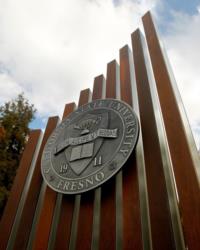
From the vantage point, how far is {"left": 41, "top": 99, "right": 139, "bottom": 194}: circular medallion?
8.04 ft

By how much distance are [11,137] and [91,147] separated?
766 cm

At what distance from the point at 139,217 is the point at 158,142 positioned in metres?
0.87

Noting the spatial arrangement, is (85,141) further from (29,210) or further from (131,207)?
(29,210)

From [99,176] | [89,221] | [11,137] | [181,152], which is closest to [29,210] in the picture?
[89,221]

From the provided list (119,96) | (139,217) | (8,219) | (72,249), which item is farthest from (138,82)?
(8,219)

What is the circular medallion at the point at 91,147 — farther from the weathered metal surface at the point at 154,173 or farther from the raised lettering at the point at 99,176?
the weathered metal surface at the point at 154,173

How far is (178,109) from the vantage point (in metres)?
2.50

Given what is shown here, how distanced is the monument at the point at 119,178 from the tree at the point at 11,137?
5243 millimetres

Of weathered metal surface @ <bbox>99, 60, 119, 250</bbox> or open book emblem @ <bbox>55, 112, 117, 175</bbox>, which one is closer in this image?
weathered metal surface @ <bbox>99, 60, 119, 250</bbox>

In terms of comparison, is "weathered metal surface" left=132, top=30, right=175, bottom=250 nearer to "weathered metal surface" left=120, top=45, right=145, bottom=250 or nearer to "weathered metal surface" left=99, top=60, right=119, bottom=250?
"weathered metal surface" left=120, top=45, right=145, bottom=250

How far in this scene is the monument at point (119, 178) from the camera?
1.95 meters

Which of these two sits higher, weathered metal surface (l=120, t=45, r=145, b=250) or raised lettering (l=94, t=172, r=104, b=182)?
raised lettering (l=94, t=172, r=104, b=182)

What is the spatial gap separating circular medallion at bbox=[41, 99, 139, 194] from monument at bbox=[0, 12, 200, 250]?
1 cm

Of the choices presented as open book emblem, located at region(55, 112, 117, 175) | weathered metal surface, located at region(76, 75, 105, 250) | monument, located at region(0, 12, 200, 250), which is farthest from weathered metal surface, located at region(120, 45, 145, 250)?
open book emblem, located at region(55, 112, 117, 175)
